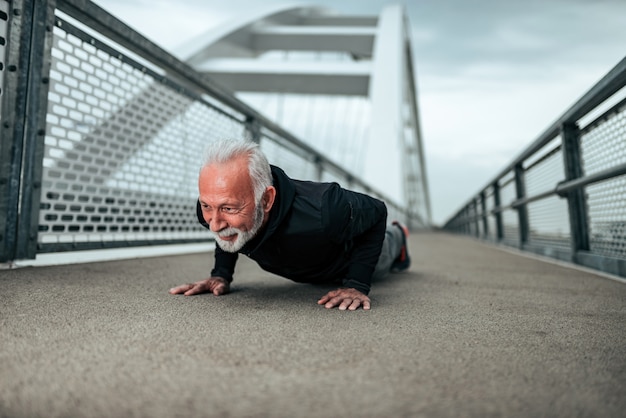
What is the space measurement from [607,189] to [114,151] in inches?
98.7

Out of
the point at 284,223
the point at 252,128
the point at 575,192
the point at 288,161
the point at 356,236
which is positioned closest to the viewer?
the point at 284,223

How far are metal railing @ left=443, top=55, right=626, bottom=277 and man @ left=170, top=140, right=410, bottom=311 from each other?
4.18 feet

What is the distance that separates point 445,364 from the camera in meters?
0.80

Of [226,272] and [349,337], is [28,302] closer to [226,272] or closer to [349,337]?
[226,272]

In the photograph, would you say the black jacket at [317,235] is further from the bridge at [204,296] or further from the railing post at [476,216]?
the railing post at [476,216]

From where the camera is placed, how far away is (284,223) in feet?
4.32

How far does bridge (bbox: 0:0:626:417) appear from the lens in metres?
0.67

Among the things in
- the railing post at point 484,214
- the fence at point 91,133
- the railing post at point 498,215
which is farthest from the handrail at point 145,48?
the railing post at point 484,214

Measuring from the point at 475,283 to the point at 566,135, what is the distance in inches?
49.1

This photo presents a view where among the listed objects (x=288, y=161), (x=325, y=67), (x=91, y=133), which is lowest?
(x=91, y=133)

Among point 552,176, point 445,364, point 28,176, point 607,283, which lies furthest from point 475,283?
point 28,176

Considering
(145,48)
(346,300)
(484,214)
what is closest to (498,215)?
(484,214)

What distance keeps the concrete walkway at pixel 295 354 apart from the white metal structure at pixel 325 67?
1106cm

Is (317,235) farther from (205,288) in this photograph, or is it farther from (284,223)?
(205,288)
